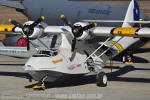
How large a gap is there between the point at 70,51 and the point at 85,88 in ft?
7.09

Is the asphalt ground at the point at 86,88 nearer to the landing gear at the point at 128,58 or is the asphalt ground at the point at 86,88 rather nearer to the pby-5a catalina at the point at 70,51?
the pby-5a catalina at the point at 70,51

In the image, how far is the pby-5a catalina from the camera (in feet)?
58.7

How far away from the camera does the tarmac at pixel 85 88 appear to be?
16.9 meters

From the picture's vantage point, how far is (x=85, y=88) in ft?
62.9

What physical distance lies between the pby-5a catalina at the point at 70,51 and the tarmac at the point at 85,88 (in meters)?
0.80

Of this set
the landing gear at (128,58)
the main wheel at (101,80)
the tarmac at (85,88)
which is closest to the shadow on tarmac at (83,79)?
the tarmac at (85,88)

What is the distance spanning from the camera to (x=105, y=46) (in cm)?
2145

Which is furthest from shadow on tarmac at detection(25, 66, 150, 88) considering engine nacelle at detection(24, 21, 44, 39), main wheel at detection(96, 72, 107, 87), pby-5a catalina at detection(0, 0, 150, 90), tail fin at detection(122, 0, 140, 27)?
tail fin at detection(122, 0, 140, 27)

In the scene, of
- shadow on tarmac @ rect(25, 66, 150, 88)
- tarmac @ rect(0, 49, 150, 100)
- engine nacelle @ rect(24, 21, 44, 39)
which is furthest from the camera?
shadow on tarmac @ rect(25, 66, 150, 88)

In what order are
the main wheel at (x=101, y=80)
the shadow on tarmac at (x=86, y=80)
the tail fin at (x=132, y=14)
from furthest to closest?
the tail fin at (x=132, y=14), the shadow on tarmac at (x=86, y=80), the main wheel at (x=101, y=80)

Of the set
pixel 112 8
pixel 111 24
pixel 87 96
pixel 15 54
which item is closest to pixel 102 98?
pixel 87 96

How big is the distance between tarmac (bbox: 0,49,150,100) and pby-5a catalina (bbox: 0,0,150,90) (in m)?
0.80

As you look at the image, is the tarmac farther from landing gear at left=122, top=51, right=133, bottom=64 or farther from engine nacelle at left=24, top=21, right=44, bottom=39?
landing gear at left=122, top=51, right=133, bottom=64

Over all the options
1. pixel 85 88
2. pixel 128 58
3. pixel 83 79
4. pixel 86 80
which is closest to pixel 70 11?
pixel 128 58
